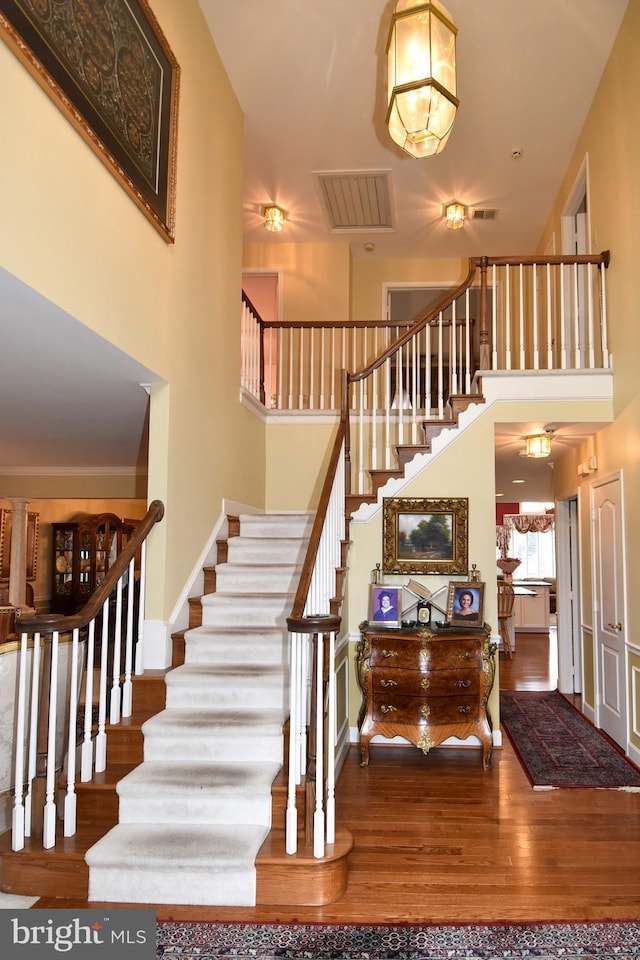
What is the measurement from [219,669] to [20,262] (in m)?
2.59

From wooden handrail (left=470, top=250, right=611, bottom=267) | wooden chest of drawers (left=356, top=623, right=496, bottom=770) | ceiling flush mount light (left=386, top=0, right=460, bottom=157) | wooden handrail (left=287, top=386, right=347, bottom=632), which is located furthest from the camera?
wooden handrail (left=470, top=250, right=611, bottom=267)

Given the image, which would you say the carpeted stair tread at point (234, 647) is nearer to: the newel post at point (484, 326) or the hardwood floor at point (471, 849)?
the hardwood floor at point (471, 849)

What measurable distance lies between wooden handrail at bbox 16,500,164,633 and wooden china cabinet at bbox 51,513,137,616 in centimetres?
694

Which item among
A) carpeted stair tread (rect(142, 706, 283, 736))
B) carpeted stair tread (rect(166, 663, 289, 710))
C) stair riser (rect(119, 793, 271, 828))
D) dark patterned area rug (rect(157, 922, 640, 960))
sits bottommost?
dark patterned area rug (rect(157, 922, 640, 960))

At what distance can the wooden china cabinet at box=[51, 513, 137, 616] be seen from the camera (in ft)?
34.2

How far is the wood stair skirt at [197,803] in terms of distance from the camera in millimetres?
2844

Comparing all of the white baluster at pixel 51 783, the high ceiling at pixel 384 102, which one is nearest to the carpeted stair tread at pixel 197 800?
the white baluster at pixel 51 783

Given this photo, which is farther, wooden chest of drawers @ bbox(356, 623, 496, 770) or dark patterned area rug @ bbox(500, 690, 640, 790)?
wooden chest of drawers @ bbox(356, 623, 496, 770)

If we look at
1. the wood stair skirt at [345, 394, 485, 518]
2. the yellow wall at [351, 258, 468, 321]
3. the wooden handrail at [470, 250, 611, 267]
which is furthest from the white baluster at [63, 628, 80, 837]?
the yellow wall at [351, 258, 468, 321]

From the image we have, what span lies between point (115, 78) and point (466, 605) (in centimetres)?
420

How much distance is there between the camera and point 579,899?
9.56ft

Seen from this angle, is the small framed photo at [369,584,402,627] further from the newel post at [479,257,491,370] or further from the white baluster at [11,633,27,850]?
the white baluster at [11,633,27,850]

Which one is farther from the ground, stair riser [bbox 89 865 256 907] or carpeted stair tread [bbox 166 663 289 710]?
carpeted stair tread [bbox 166 663 289 710]

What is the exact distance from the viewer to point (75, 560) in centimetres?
1044
